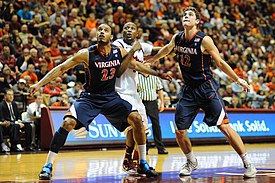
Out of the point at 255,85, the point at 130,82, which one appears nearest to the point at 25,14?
the point at 255,85

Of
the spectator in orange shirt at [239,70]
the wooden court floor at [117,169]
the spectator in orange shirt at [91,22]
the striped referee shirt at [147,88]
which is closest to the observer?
the wooden court floor at [117,169]

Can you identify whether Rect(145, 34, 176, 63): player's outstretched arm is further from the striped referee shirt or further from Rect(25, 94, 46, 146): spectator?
Rect(25, 94, 46, 146): spectator

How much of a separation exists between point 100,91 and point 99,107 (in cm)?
23

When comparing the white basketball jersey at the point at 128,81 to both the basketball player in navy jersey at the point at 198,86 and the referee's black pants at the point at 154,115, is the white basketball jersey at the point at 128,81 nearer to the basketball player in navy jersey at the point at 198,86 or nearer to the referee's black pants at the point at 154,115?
the basketball player in navy jersey at the point at 198,86

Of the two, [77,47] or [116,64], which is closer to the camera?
[116,64]

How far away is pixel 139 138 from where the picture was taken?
8.02m

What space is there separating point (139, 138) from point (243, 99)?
40.7ft

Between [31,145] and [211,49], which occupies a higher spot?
[211,49]

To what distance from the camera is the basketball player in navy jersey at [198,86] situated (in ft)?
25.8

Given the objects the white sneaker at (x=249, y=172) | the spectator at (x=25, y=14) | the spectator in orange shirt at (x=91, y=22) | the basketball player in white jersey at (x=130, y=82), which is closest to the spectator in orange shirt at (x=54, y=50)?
the spectator at (x=25, y=14)

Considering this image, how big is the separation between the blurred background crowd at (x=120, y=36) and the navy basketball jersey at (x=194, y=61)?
7.20 meters

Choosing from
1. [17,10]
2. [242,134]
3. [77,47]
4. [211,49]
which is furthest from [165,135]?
[211,49]

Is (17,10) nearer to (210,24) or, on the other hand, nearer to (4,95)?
(4,95)

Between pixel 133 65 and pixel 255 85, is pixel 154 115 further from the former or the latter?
pixel 255 85
